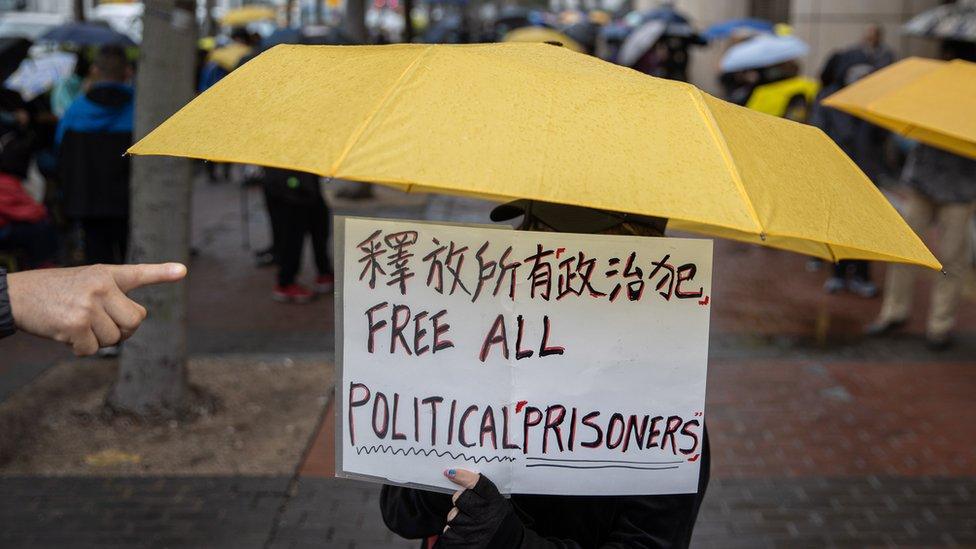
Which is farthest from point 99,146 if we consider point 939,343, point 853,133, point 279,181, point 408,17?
point 408,17

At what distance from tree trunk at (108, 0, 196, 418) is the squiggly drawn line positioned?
134 inches

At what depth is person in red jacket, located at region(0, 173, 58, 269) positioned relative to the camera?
7316mm

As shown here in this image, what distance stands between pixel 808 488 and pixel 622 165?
3444 mm

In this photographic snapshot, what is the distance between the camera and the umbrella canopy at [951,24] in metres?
7.52

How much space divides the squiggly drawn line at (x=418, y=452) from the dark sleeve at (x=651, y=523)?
231 mm

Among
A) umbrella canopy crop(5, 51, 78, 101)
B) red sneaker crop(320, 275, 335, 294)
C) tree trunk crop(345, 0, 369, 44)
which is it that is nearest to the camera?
red sneaker crop(320, 275, 335, 294)

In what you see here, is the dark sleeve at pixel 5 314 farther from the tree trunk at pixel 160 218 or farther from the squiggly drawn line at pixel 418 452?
the tree trunk at pixel 160 218

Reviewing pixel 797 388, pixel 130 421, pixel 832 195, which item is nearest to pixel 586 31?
pixel 797 388

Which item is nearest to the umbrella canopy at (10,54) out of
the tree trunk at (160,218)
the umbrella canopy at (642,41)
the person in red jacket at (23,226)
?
the person in red jacket at (23,226)

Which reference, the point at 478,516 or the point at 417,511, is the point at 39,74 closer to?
the point at 417,511

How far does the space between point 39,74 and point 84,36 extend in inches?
76.9

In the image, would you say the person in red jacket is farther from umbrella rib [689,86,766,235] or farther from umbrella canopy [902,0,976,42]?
umbrella canopy [902,0,976,42]

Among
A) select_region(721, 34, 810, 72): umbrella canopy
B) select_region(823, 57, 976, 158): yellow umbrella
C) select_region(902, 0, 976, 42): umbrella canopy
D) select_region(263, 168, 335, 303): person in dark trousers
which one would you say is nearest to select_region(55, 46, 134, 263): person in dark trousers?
select_region(263, 168, 335, 303): person in dark trousers

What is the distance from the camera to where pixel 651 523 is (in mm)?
2150
